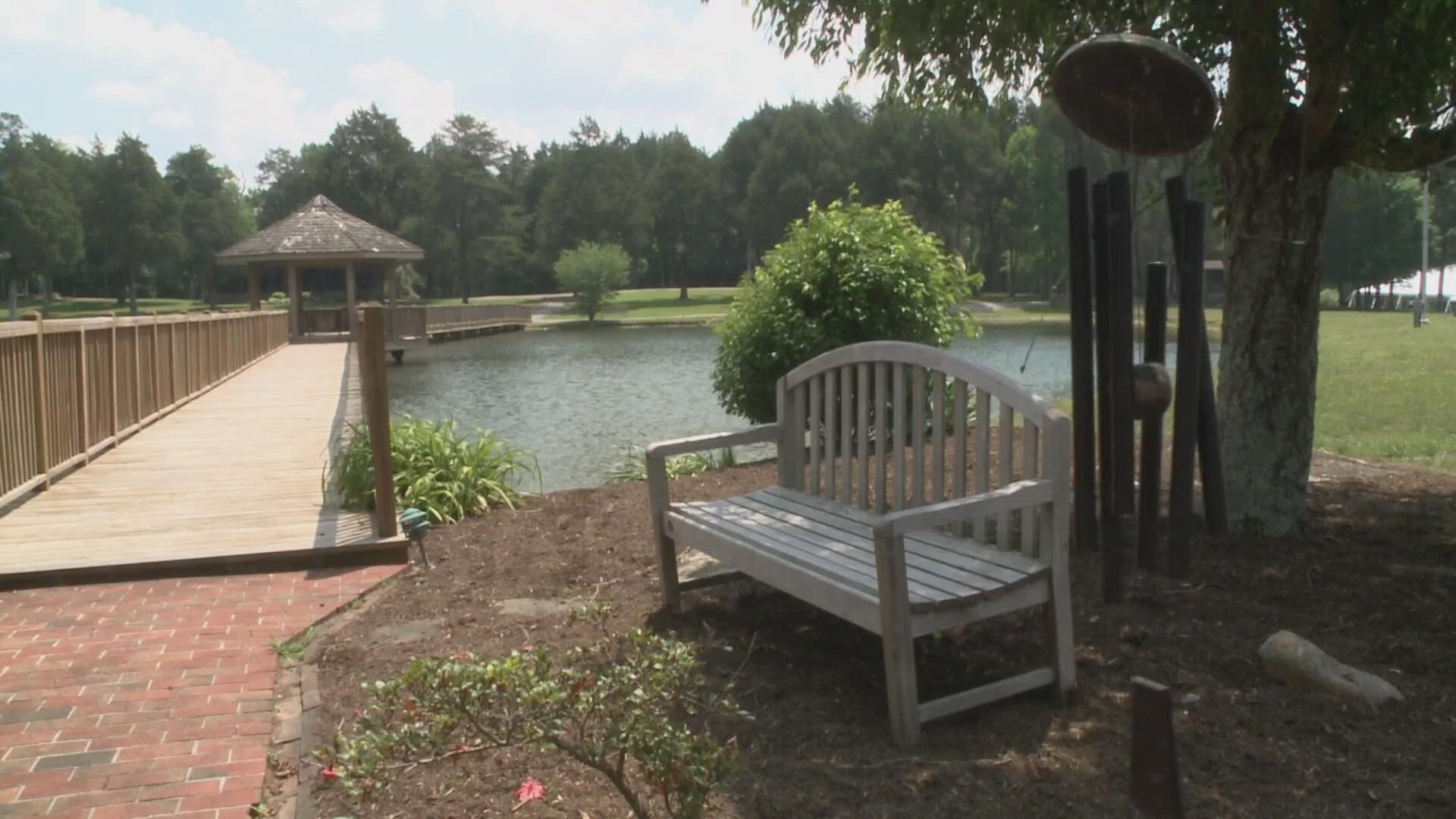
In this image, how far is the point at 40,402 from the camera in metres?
7.86

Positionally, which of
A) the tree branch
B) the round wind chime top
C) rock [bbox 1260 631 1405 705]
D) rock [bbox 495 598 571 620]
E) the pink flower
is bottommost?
the pink flower

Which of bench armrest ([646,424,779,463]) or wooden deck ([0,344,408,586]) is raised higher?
bench armrest ([646,424,779,463])

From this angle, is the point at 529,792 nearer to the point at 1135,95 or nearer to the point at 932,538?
the point at 932,538

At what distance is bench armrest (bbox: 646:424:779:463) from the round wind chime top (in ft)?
5.59

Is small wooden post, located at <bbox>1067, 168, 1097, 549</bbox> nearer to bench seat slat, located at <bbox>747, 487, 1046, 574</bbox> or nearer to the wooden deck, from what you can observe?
bench seat slat, located at <bbox>747, 487, 1046, 574</bbox>

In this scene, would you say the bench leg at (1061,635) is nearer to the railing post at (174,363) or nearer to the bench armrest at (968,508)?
the bench armrest at (968,508)

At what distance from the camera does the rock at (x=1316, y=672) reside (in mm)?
3434

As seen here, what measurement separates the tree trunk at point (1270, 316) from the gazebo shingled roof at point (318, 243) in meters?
34.2

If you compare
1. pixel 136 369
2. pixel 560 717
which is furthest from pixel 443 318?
pixel 560 717

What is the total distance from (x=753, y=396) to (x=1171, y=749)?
7.42 metres

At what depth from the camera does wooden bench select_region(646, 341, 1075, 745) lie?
3.28 metres

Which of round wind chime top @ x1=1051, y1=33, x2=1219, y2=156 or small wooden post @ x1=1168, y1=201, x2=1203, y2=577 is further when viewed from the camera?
small wooden post @ x1=1168, y1=201, x2=1203, y2=577

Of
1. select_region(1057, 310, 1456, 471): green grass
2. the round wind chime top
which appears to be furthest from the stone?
select_region(1057, 310, 1456, 471): green grass

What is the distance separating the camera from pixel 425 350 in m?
39.4
